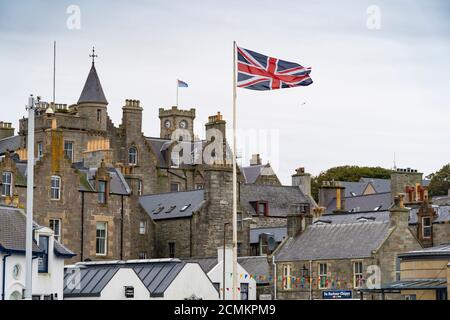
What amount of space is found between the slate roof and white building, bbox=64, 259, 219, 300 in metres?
2.51


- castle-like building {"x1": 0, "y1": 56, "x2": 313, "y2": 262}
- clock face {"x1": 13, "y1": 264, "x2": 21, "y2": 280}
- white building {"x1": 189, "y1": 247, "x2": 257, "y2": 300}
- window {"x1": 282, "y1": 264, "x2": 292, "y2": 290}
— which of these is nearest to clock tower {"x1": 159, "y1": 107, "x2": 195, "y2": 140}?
castle-like building {"x1": 0, "y1": 56, "x2": 313, "y2": 262}

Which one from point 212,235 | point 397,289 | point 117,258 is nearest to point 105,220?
point 117,258

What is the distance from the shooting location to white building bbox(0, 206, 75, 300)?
57.0m

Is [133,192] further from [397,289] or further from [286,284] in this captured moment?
[397,289]

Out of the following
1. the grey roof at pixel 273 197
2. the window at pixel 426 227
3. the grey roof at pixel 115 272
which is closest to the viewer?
the grey roof at pixel 115 272

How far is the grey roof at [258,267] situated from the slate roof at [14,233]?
21.3m

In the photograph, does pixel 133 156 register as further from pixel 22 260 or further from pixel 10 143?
pixel 22 260

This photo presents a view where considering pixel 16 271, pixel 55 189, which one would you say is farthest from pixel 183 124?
pixel 16 271

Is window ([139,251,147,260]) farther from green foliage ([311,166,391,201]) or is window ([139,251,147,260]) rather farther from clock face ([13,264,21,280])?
green foliage ([311,166,391,201])

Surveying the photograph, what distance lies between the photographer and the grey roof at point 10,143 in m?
118

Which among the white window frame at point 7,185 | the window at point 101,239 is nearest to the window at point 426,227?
the window at point 101,239

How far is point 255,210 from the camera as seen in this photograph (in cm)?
10056

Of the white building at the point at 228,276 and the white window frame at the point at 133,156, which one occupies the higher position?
the white window frame at the point at 133,156

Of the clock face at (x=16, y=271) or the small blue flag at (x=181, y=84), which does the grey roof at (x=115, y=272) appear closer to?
the clock face at (x=16, y=271)
